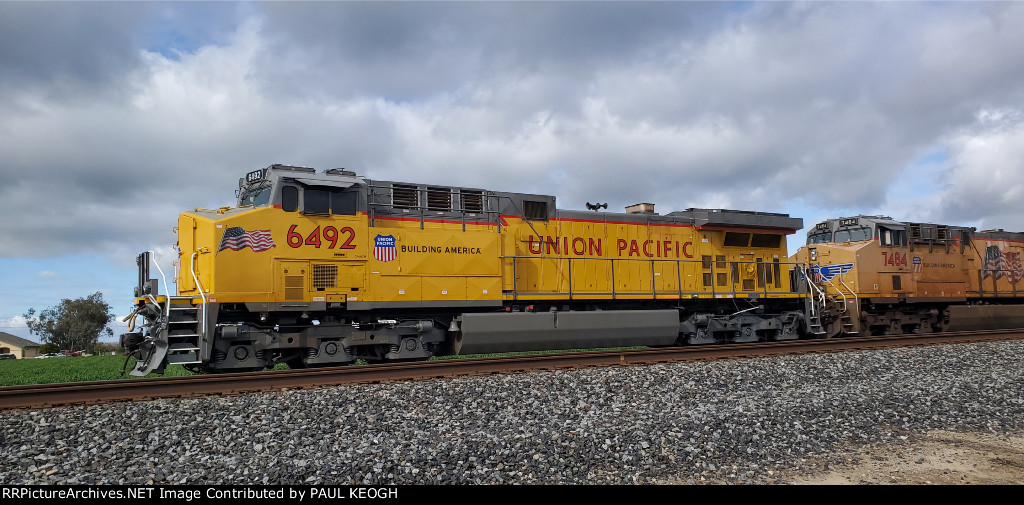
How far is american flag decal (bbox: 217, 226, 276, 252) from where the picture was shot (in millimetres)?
9766

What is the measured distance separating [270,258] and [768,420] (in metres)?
7.61

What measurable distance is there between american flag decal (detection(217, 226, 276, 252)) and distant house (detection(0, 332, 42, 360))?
183ft

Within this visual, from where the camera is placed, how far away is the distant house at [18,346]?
176 feet

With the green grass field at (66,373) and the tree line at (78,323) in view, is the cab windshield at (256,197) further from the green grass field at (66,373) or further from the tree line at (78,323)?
the tree line at (78,323)

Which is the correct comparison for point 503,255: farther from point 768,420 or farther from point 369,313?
point 768,420

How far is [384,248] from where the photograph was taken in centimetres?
1095

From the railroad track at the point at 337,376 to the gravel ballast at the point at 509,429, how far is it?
50 centimetres

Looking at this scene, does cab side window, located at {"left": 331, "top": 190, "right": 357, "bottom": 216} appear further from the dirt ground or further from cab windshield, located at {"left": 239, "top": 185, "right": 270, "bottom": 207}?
the dirt ground

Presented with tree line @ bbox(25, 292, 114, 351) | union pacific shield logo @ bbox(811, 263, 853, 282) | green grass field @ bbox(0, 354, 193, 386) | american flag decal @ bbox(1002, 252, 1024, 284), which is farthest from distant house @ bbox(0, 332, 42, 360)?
american flag decal @ bbox(1002, 252, 1024, 284)

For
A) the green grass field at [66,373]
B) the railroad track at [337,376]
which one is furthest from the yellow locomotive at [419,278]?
the green grass field at [66,373]

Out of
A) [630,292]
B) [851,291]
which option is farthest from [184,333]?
[851,291]

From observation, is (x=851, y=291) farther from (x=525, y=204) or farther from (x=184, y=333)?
(x=184, y=333)

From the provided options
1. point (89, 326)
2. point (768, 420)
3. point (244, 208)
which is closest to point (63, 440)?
point (244, 208)

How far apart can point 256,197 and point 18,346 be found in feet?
216
